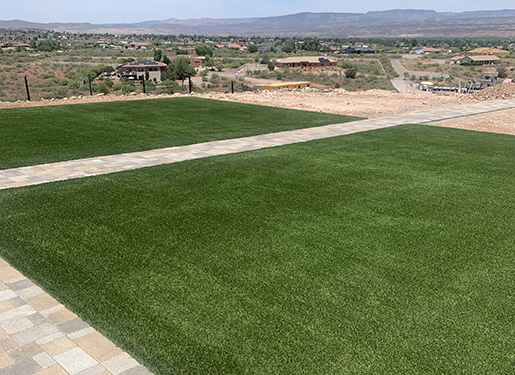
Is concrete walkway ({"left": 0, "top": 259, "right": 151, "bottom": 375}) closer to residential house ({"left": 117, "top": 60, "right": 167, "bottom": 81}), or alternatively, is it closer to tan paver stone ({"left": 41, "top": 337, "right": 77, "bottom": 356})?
tan paver stone ({"left": 41, "top": 337, "right": 77, "bottom": 356})

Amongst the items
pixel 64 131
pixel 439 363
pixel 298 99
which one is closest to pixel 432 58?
pixel 298 99

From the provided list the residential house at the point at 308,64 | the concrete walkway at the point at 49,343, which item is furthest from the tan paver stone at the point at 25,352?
the residential house at the point at 308,64

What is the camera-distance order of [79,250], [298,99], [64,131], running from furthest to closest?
[298,99]
[64,131]
[79,250]

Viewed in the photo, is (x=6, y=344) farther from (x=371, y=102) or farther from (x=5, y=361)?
(x=371, y=102)

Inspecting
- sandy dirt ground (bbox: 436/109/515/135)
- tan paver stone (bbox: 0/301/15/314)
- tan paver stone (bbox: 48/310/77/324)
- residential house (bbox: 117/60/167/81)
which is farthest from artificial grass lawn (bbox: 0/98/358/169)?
residential house (bbox: 117/60/167/81)

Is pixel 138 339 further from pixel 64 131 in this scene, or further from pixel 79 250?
pixel 64 131

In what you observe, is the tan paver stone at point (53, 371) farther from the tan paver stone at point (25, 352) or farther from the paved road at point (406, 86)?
the paved road at point (406, 86)

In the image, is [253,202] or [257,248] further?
[253,202]
